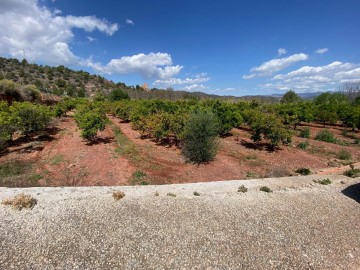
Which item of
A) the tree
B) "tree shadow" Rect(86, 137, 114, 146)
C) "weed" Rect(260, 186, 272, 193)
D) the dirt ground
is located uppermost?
the tree

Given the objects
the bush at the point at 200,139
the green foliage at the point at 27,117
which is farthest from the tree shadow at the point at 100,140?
the bush at the point at 200,139

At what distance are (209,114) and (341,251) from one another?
35.4 ft

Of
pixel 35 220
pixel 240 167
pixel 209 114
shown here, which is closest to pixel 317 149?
pixel 240 167

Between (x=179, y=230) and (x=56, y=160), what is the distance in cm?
1127

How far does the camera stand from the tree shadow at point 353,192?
10041mm

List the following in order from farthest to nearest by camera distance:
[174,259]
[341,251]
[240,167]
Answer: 1. [240,167]
2. [341,251]
3. [174,259]

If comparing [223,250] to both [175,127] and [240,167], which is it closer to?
[240,167]

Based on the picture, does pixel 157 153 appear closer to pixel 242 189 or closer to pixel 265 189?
pixel 242 189

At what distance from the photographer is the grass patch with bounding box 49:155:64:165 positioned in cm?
1442

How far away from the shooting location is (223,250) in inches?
249

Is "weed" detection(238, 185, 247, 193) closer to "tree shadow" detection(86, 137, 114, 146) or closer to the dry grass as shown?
the dry grass

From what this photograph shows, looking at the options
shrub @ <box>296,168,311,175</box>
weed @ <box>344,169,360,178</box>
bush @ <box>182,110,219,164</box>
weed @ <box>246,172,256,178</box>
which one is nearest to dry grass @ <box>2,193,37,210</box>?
bush @ <box>182,110,219,164</box>

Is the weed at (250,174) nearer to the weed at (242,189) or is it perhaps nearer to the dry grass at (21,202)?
the weed at (242,189)

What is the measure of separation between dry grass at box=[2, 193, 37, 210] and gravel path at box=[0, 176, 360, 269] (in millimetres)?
193
